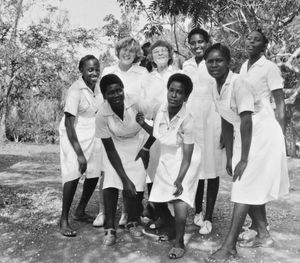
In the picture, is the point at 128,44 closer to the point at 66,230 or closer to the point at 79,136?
the point at 79,136

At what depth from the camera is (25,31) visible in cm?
1258

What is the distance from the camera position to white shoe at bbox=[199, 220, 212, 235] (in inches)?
168

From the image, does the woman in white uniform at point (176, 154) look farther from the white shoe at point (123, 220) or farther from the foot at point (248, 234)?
the white shoe at point (123, 220)

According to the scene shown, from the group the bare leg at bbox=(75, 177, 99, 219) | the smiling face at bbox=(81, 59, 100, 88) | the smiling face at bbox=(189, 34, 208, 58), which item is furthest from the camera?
the bare leg at bbox=(75, 177, 99, 219)

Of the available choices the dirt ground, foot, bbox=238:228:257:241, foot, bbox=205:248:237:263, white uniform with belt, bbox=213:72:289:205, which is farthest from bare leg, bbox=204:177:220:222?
foot, bbox=205:248:237:263

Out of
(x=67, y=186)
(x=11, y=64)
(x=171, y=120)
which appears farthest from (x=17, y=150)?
(x=171, y=120)

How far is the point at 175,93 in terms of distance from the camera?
379 centimetres

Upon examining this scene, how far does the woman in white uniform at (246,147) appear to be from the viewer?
11.6 ft

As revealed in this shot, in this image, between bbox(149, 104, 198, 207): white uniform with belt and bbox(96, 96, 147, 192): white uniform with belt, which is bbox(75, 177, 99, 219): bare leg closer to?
bbox(96, 96, 147, 192): white uniform with belt

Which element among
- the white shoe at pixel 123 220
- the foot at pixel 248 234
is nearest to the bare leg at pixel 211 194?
the foot at pixel 248 234

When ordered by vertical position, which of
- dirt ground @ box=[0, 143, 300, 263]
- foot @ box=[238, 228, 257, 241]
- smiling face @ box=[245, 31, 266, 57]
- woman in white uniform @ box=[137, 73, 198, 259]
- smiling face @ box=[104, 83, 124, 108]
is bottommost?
dirt ground @ box=[0, 143, 300, 263]

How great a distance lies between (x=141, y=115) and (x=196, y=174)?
752 millimetres

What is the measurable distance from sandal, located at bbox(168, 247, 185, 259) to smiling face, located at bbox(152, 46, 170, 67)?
5.93 ft

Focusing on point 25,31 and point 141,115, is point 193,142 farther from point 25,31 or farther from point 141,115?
point 25,31
